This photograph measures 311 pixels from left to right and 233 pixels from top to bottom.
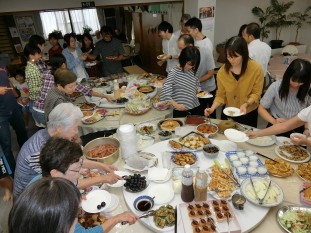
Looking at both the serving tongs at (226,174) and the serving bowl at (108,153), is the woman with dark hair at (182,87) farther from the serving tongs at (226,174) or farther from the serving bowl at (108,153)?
the serving tongs at (226,174)

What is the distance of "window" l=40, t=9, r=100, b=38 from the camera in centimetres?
946

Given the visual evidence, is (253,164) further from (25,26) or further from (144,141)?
(25,26)

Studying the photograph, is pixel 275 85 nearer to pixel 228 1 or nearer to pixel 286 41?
pixel 228 1

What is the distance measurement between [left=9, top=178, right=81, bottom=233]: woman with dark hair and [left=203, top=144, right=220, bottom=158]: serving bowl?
4.56 feet

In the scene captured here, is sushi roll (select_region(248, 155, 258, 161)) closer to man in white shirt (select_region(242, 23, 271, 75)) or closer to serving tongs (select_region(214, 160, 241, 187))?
serving tongs (select_region(214, 160, 241, 187))

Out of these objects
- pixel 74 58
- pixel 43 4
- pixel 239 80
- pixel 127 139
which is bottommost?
pixel 127 139

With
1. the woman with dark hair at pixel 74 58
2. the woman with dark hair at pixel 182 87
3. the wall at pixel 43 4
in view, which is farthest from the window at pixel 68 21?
the woman with dark hair at pixel 182 87

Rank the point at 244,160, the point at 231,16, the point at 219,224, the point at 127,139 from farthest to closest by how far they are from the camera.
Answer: the point at 231,16 → the point at 127,139 → the point at 244,160 → the point at 219,224

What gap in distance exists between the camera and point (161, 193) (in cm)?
188

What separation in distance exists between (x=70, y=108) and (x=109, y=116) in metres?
1.28

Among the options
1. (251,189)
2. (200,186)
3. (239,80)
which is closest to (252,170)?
(251,189)

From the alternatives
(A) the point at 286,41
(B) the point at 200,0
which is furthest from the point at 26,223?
(A) the point at 286,41

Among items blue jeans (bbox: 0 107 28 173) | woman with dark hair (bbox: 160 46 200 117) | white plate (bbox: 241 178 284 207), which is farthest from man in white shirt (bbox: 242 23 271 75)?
blue jeans (bbox: 0 107 28 173)

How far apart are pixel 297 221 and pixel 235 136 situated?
0.91 metres
